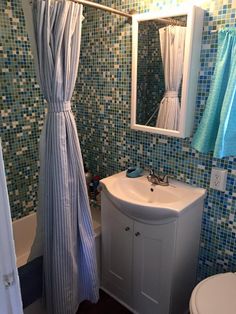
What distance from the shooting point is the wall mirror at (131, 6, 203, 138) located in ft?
4.81

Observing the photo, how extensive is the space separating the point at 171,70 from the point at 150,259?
115cm

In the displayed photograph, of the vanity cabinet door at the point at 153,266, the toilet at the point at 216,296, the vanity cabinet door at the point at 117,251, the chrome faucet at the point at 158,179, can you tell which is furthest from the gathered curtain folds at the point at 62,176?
the toilet at the point at 216,296

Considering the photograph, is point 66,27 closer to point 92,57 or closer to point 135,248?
point 92,57

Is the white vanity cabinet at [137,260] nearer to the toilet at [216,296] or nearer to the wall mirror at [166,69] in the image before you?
the toilet at [216,296]

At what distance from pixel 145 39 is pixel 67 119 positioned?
2.45 feet

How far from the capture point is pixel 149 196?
5.86 feet

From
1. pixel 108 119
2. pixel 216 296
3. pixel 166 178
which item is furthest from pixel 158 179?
pixel 216 296

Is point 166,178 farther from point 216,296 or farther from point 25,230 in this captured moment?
point 25,230

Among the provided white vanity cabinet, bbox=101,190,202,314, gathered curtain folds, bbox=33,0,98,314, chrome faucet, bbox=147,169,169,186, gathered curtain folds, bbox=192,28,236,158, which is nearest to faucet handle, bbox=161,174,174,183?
chrome faucet, bbox=147,169,169,186

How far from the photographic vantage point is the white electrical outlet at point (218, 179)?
1.52 meters

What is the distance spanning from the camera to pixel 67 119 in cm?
146

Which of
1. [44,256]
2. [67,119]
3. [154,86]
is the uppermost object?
[154,86]

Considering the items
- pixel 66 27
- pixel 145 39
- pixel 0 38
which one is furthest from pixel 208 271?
pixel 0 38

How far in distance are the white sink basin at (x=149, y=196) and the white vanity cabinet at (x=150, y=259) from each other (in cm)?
7
